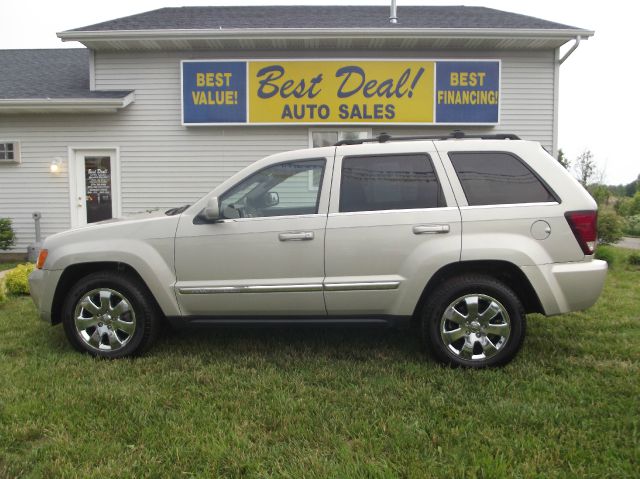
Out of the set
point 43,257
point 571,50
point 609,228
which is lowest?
point 43,257

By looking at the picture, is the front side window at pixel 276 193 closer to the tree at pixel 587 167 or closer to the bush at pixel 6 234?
the bush at pixel 6 234

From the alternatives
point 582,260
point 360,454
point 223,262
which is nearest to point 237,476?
point 360,454

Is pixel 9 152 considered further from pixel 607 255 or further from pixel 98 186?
pixel 607 255

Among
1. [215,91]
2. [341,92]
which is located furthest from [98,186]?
[341,92]

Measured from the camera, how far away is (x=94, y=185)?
31.8 feet

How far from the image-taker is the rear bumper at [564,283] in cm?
345

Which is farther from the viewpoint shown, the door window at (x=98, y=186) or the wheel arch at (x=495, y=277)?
the door window at (x=98, y=186)

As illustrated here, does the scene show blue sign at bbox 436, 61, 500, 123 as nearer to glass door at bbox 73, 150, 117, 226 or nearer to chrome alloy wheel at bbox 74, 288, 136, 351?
glass door at bbox 73, 150, 117, 226

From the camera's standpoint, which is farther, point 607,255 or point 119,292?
point 607,255

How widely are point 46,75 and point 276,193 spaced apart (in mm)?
9647

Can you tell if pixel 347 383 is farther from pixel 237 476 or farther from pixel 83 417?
pixel 83 417

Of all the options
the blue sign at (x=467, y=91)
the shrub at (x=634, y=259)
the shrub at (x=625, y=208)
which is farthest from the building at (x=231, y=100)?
the shrub at (x=625, y=208)

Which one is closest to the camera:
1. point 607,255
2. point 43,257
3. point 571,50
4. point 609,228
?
point 43,257

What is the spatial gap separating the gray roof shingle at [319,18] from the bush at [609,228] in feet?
12.3
